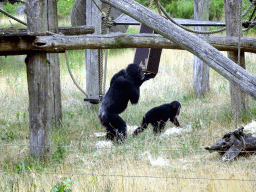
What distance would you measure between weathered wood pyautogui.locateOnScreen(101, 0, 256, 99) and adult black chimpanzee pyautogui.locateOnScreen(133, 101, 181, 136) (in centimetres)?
297

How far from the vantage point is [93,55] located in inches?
318

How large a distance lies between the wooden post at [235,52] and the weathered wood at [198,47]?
3091 millimetres

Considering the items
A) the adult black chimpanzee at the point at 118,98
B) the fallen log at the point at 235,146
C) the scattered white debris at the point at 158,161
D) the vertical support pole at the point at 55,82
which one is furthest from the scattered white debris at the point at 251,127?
the vertical support pole at the point at 55,82

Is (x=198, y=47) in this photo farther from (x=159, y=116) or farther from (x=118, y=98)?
(x=159, y=116)

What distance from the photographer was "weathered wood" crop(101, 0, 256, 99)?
3.06m

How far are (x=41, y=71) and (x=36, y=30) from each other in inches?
21.8

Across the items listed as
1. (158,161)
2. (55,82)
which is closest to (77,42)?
(158,161)

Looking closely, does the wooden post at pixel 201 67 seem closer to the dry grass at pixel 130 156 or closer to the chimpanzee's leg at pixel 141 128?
the dry grass at pixel 130 156

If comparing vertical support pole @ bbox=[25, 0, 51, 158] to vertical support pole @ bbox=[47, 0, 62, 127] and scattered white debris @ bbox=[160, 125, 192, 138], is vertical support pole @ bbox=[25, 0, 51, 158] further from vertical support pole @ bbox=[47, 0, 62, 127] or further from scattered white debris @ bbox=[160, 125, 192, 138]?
scattered white debris @ bbox=[160, 125, 192, 138]

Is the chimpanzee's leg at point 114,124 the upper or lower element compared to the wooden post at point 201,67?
lower

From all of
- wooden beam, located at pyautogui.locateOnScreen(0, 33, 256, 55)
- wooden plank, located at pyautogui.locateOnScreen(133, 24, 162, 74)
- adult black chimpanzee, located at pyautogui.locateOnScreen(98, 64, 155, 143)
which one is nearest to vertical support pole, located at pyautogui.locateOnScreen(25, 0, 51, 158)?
wooden beam, located at pyautogui.locateOnScreen(0, 33, 256, 55)

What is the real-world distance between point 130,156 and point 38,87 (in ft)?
5.28

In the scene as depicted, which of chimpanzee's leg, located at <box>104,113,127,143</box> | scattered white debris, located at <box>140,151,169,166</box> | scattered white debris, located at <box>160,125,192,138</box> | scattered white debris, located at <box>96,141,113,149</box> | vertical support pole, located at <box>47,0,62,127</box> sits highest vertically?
vertical support pole, located at <box>47,0,62,127</box>

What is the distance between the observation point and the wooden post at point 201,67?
9.05m
